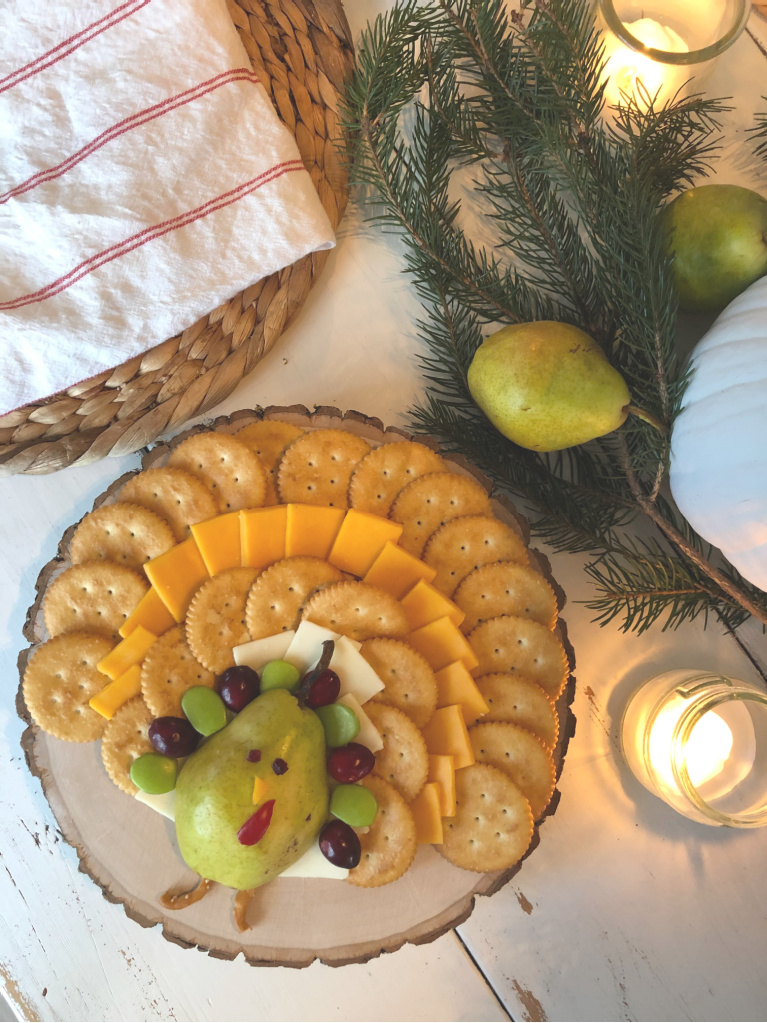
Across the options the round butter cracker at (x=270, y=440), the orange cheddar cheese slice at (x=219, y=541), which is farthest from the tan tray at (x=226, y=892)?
the round butter cracker at (x=270, y=440)

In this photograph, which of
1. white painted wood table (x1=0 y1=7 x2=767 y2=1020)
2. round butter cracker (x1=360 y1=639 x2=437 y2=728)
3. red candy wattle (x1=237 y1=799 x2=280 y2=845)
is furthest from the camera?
white painted wood table (x1=0 y1=7 x2=767 y2=1020)

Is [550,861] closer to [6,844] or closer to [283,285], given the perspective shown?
[6,844]

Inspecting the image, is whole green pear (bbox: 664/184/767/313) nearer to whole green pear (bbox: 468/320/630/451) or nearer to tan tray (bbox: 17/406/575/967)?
whole green pear (bbox: 468/320/630/451)

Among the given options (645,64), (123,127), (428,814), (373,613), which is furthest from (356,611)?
(645,64)

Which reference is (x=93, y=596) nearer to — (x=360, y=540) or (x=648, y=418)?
(x=360, y=540)

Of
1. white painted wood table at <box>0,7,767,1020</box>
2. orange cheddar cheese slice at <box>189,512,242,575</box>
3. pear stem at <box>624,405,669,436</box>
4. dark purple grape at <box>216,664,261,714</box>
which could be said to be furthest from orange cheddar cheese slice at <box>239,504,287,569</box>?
pear stem at <box>624,405,669,436</box>

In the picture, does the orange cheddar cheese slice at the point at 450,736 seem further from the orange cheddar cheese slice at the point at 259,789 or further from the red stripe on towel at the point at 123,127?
the red stripe on towel at the point at 123,127
